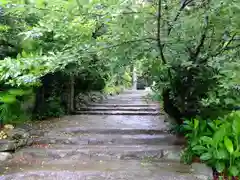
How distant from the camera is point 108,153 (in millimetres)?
4207

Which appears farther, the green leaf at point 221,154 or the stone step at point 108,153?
the stone step at point 108,153

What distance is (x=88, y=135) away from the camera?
5113mm

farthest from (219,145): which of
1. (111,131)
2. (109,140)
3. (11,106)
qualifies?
(11,106)

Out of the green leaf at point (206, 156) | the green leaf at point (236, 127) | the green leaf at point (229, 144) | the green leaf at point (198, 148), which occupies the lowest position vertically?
the green leaf at point (206, 156)

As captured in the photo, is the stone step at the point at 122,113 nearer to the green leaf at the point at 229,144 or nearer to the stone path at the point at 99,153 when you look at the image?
the stone path at the point at 99,153

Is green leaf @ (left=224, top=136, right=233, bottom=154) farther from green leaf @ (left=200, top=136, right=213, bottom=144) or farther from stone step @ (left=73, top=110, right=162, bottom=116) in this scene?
stone step @ (left=73, top=110, right=162, bottom=116)

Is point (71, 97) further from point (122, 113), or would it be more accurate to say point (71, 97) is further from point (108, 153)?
point (108, 153)

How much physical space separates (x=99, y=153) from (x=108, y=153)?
0.44 ft

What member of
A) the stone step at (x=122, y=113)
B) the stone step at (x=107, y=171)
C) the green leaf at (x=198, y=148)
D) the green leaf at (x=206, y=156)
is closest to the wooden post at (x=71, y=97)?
the stone step at (x=122, y=113)

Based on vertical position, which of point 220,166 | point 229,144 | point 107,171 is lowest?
point 107,171

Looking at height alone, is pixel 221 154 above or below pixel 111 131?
above

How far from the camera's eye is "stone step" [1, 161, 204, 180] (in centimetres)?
332

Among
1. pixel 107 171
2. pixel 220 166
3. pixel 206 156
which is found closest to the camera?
pixel 220 166

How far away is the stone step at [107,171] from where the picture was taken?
3324 millimetres
